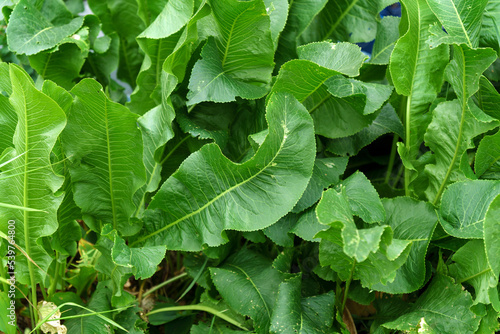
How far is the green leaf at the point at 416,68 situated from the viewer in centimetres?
92

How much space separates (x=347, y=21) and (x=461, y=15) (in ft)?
1.04

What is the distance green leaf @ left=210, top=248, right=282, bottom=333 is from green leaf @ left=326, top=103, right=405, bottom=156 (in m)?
0.29

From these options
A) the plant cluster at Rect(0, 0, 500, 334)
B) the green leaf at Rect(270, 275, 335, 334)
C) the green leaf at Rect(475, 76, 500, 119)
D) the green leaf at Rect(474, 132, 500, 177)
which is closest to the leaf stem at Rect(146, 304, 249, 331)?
the plant cluster at Rect(0, 0, 500, 334)

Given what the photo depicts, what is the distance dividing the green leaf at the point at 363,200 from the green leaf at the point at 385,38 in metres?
0.37

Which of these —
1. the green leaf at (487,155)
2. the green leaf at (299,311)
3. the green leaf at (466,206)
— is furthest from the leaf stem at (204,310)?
the green leaf at (487,155)

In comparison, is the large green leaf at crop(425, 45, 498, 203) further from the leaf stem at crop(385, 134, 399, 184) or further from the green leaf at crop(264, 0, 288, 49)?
the green leaf at crop(264, 0, 288, 49)

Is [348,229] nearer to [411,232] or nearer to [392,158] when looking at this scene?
[411,232]

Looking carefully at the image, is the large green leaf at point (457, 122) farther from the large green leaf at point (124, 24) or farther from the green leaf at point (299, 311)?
the large green leaf at point (124, 24)

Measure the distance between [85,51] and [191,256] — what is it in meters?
0.57

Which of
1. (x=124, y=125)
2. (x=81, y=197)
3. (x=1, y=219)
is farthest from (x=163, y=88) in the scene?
(x=1, y=219)

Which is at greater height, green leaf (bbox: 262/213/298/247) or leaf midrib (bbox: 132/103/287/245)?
leaf midrib (bbox: 132/103/287/245)

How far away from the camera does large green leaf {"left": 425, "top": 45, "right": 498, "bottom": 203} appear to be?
0.84 metres

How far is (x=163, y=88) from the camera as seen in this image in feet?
3.13

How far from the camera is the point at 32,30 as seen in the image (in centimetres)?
112
